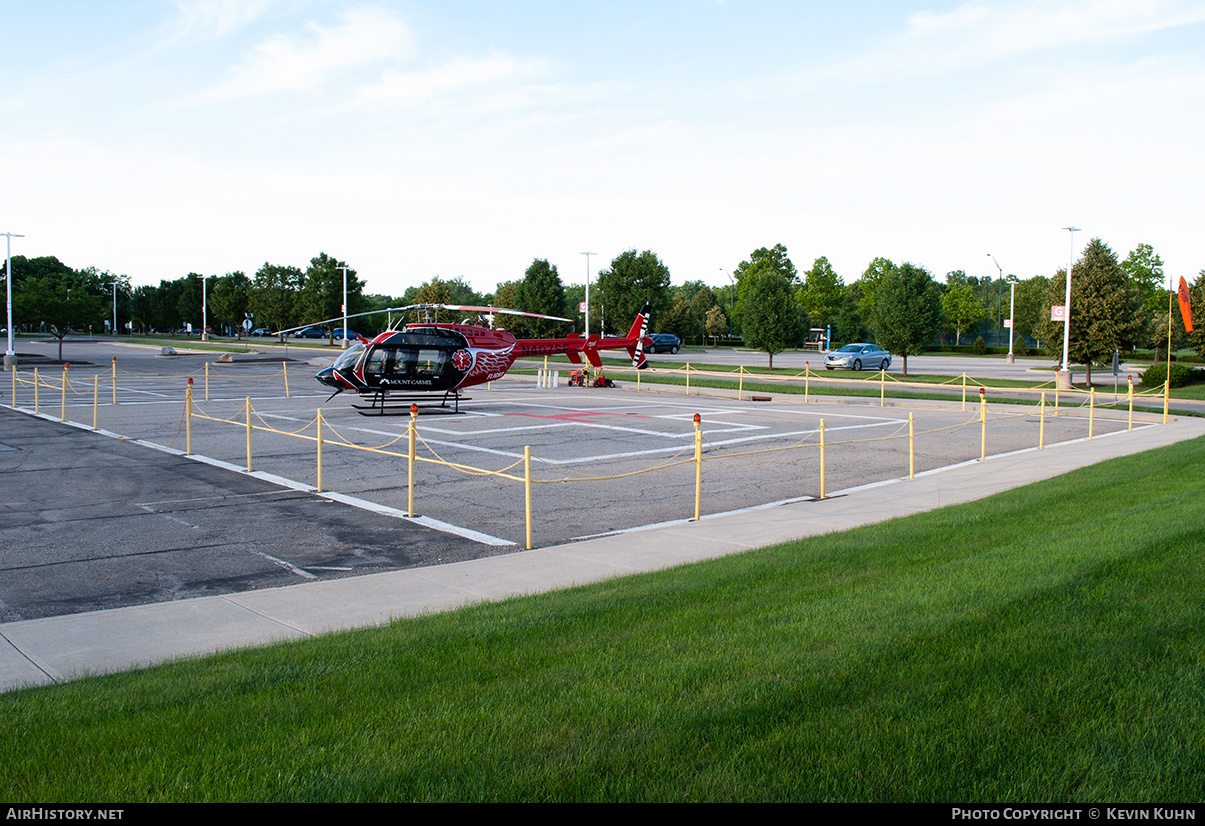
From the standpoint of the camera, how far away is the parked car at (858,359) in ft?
168

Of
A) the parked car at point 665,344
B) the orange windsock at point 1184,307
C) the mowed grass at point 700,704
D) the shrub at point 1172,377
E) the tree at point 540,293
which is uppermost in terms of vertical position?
the tree at point 540,293

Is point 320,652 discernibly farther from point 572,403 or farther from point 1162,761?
point 572,403

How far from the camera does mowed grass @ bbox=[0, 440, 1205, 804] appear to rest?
369cm

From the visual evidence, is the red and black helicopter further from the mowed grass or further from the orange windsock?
the orange windsock

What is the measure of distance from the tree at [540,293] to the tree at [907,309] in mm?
26408

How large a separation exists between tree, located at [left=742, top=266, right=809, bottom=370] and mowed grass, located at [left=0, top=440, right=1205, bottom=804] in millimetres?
41036

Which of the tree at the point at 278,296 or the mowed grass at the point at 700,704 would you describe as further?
the tree at the point at 278,296

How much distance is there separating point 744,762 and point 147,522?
9.77 meters

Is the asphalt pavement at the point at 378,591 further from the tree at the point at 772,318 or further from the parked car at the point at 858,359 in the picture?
the parked car at the point at 858,359

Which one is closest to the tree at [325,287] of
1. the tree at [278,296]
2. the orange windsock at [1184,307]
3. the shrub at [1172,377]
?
the tree at [278,296]

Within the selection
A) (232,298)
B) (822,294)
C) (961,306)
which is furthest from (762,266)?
(232,298)

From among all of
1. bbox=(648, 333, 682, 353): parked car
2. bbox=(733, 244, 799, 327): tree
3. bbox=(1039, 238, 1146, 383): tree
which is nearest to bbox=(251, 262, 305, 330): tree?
bbox=(648, 333, 682, 353): parked car

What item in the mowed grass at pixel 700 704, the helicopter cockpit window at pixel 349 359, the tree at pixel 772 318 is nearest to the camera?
the mowed grass at pixel 700 704

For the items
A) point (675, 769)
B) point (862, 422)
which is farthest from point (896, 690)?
point (862, 422)
